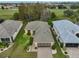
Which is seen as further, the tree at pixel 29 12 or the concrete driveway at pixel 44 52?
the tree at pixel 29 12

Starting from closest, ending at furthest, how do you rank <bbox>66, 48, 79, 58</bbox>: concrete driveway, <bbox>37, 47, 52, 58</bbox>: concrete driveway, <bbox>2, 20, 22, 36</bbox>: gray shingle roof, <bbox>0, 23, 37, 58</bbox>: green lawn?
<bbox>37, 47, 52, 58</bbox>: concrete driveway → <bbox>66, 48, 79, 58</bbox>: concrete driveway → <bbox>0, 23, 37, 58</bbox>: green lawn → <bbox>2, 20, 22, 36</bbox>: gray shingle roof

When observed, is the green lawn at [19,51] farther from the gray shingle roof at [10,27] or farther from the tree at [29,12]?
the tree at [29,12]

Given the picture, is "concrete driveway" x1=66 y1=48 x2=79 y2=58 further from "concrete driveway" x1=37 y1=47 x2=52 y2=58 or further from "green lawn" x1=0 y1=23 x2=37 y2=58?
"green lawn" x1=0 y1=23 x2=37 y2=58

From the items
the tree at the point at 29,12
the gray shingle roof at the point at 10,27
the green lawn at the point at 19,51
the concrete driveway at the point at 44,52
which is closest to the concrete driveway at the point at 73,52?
the concrete driveway at the point at 44,52

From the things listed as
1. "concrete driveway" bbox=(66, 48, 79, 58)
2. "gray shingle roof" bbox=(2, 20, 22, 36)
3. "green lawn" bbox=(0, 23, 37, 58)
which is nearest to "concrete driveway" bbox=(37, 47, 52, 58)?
"green lawn" bbox=(0, 23, 37, 58)

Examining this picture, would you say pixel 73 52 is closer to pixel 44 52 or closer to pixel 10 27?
pixel 44 52

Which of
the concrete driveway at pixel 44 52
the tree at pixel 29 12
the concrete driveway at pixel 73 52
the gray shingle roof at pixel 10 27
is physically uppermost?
the tree at pixel 29 12

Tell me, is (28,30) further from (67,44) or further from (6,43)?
(67,44)

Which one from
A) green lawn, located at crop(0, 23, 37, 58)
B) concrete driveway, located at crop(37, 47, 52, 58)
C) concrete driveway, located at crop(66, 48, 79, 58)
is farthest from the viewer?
green lawn, located at crop(0, 23, 37, 58)
